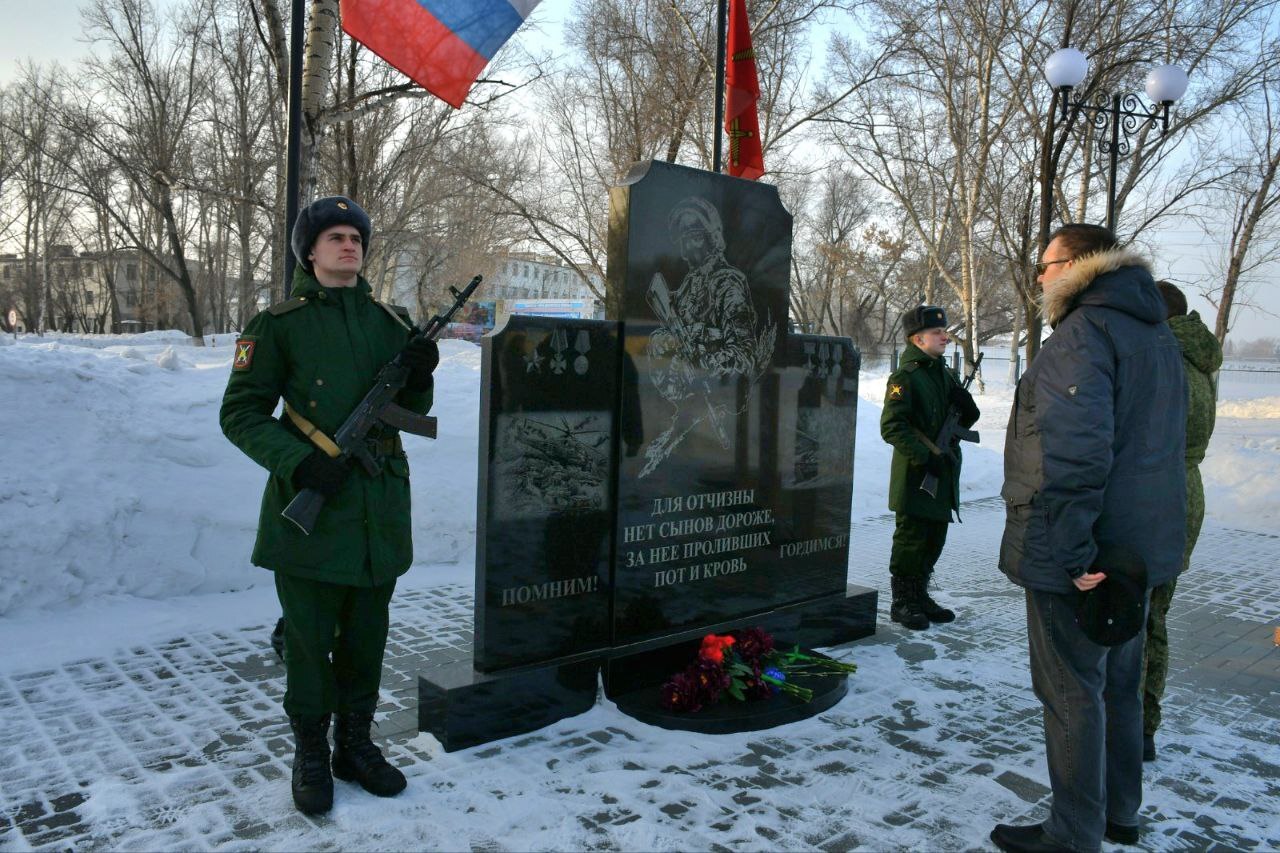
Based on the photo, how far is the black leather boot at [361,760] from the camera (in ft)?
11.1

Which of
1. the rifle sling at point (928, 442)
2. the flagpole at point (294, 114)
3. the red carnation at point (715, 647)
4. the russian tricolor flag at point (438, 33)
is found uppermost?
the russian tricolor flag at point (438, 33)

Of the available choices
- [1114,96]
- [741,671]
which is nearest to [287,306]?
[741,671]

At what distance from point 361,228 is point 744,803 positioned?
2.61m

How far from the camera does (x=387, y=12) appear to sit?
5070mm

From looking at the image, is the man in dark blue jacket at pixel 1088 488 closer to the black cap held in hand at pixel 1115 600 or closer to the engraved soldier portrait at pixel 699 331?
the black cap held in hand at pixel 1115 600

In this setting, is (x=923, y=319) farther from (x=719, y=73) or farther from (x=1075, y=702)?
(x=1075, y=702)

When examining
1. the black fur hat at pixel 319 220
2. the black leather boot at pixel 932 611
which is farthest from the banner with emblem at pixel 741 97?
the black fur hat at pixel 319 220

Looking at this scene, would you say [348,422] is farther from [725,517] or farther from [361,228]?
[725,517]

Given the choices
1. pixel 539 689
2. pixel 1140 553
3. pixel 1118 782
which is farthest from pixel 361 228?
pixel 1118 782

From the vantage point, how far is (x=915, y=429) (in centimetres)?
589

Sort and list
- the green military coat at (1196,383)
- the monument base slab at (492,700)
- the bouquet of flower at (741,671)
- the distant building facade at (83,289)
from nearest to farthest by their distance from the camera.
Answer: the monument base slab at (492,700)
the green military coat at (1196,383)
the bouquet of flower at (741,671)
the distant building facade at (83,289)

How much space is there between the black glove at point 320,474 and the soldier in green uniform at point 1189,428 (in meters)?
3.30

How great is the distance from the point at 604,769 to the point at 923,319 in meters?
3.57

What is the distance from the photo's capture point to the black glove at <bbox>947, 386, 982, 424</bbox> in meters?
6.00
